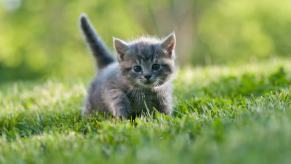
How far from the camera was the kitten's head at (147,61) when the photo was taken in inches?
225

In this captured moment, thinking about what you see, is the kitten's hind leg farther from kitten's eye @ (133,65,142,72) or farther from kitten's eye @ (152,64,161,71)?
kitten's eye @ (152,64,161,71)

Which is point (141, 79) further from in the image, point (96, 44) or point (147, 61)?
point (96, 44)

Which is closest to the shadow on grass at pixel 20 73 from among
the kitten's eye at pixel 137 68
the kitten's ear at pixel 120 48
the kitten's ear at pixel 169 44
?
the kitten's ear at pixel 120 48

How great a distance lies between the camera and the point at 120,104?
5.76m

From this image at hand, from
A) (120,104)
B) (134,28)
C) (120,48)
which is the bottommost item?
(120,104)

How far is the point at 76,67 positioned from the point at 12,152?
25855 mm

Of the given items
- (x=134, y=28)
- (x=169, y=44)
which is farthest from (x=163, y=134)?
(x=134, y=28)

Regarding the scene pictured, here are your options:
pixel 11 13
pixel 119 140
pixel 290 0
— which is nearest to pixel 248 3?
pixel 290 0

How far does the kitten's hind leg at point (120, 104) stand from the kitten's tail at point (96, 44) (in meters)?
1.49

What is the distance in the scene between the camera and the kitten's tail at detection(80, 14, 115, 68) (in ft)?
23.6

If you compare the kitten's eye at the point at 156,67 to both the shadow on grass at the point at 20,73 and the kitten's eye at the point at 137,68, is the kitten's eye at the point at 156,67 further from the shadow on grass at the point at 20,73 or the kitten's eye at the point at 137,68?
the shadow on grass at the point at 20,73

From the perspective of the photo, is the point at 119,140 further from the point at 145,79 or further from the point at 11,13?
the point at 11,13

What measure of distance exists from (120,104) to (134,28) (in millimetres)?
24986

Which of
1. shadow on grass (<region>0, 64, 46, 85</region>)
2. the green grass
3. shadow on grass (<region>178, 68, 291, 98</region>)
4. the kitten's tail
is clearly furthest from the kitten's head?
shadow on grass (<region>0, 64, 46, 85</region>)
